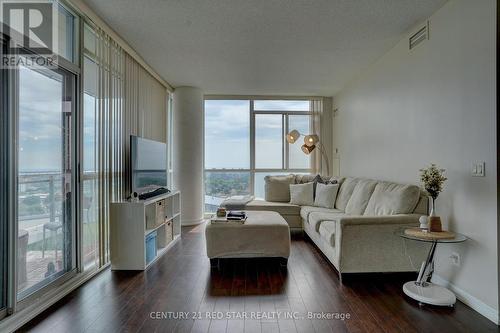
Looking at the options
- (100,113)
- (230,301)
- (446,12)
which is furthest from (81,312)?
(446,12)

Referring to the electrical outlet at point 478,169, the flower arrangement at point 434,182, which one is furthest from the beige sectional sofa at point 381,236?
the electrical outlet at point 478,169

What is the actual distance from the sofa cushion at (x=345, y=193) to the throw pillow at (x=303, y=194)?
1.65ft

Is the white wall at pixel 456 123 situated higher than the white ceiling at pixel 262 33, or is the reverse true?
the white ceiling at pixel 262 33

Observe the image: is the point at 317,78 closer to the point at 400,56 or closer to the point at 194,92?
the point at 400,56

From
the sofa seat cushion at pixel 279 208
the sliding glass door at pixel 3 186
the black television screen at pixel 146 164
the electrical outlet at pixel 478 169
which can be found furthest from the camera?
the sofa seat cushion at pixel 279 208

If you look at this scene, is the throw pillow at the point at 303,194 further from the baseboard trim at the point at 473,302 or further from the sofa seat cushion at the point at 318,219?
the baseboard trim at the point at 473,302

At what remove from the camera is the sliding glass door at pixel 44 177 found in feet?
7.30

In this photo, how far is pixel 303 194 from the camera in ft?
16.8

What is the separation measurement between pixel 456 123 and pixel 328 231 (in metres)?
1.61

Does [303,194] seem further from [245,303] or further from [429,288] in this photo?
[245,303]

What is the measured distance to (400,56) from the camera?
354 centimetres

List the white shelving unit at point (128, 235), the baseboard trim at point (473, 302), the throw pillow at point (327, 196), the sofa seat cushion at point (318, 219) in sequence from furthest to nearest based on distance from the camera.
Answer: the throw pillow at point (327, 196) → the sofa seat cushion at point (318, 219) → the white shelving unit at point (128, 235) → the baseboard trim at point (473, 302)

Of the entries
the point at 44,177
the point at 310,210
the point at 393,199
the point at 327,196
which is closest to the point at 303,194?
the point at 327,196

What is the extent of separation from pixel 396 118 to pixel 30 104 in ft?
12.7
